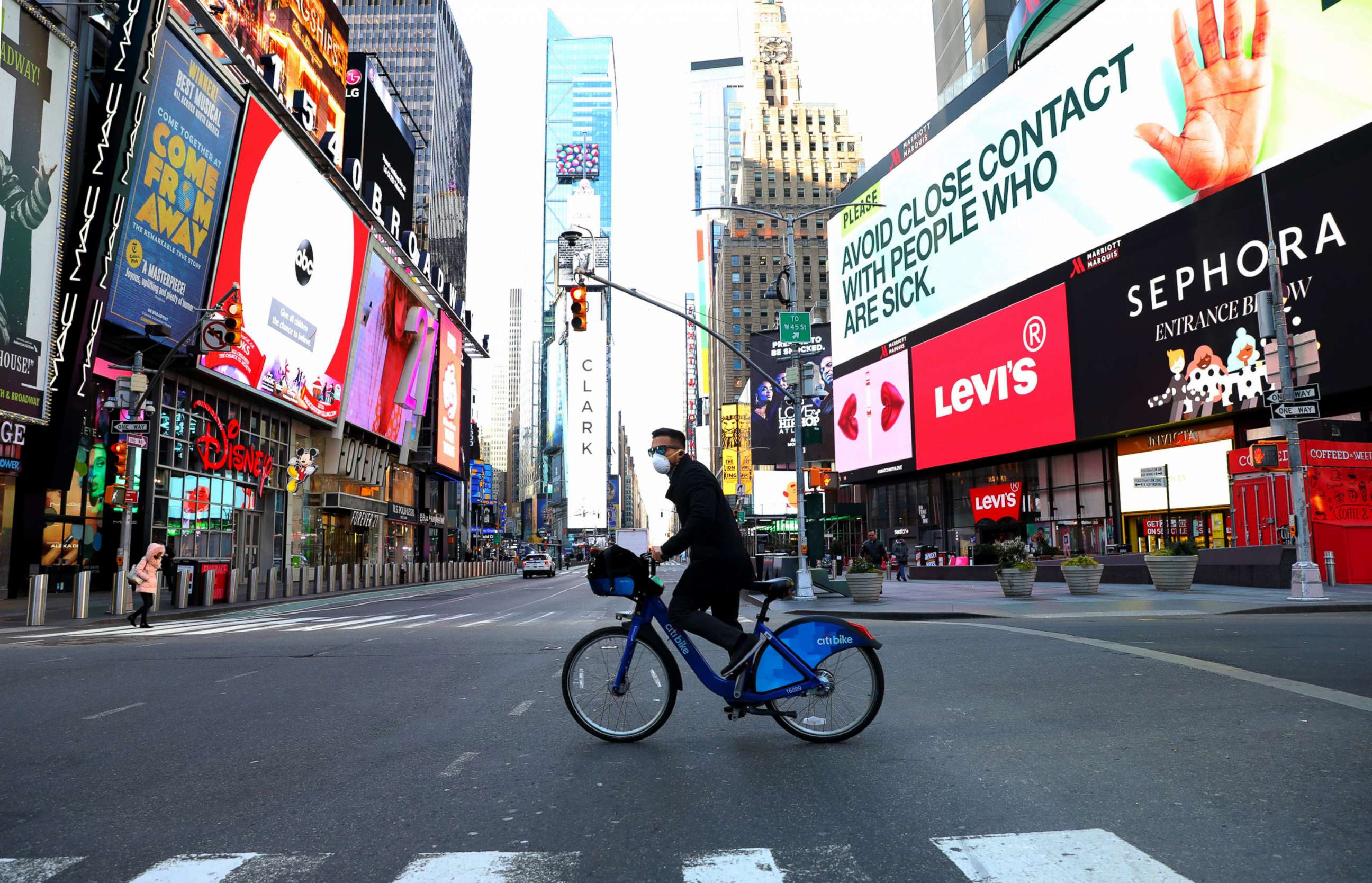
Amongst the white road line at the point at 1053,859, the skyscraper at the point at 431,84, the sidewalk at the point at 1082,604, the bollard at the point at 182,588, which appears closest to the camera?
the white road line at the point at 1053,859

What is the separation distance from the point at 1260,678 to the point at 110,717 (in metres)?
10.1

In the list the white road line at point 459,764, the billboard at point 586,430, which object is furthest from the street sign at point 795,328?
the billboard at point 586,430

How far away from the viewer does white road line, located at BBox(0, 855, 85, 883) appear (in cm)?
369

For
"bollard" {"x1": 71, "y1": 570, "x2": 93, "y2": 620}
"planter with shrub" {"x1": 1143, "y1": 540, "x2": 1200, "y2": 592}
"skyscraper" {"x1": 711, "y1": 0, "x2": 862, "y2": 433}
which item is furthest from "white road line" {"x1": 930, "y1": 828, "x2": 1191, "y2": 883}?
"skyscraper" {"x1": 711, "y1": 0, "x2": 862, "y2": 433}

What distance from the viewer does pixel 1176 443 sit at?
3947 cm

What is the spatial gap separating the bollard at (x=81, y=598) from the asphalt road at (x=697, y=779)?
37.3ft

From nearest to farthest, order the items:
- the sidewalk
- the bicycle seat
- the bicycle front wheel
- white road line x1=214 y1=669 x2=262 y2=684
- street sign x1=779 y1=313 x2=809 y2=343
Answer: the bicycle seat → the bicycle front wheel → white road line x1=214 y1=669 x2=262 y2=684 → the sidewalk → street sign x1=779 y1=313 x2=809 y2=343

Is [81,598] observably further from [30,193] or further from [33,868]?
[33,868]

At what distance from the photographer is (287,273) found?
38719 millimetres

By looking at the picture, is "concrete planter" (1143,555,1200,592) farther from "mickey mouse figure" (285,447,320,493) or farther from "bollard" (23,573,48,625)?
"mickey mouse figure" (285,447,320,493)

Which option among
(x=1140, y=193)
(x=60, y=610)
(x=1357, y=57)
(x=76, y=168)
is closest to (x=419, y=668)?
(x=60, y=610)

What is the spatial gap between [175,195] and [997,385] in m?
40.4

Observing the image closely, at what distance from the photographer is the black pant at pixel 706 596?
6.08m

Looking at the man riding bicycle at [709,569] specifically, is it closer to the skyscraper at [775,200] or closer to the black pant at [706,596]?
the black pant at [706,596]
